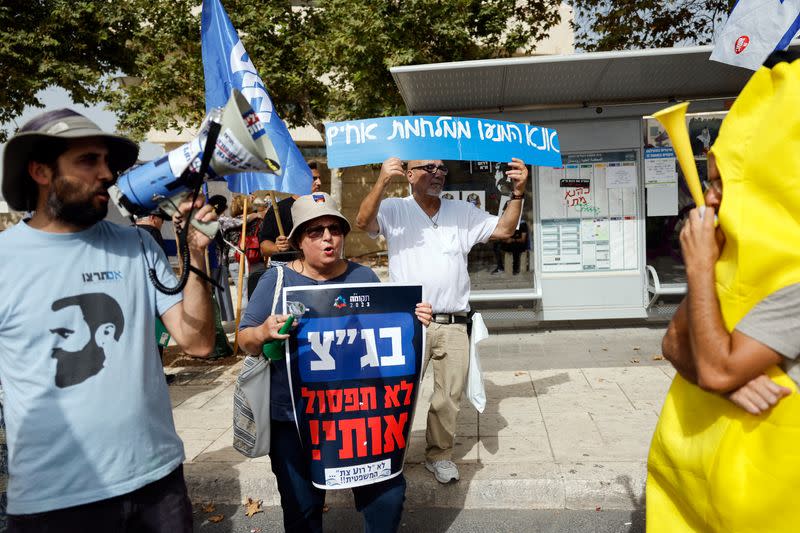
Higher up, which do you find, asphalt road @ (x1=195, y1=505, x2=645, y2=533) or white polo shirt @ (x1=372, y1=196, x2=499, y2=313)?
white polo shirt @ (x1=372, y1=196, x2=499, y2=313)

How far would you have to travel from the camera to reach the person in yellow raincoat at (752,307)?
5.23 ft

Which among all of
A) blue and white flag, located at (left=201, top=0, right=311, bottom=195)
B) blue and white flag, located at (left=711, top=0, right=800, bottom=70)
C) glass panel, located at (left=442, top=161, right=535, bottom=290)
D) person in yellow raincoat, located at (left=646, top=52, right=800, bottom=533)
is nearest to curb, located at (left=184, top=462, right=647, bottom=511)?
person in yellow raincoat, located at (left=646, top=52, right=800, bottom=533)

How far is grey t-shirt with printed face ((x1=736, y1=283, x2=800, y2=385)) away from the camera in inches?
62.5

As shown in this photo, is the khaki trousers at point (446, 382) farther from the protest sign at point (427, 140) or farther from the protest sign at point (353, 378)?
the protest sign at point (427, 140)

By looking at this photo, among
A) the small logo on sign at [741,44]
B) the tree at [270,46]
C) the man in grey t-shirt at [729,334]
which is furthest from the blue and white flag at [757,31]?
the tree at [270,46]

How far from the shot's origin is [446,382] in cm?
383

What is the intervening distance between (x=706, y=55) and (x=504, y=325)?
3.77 metres

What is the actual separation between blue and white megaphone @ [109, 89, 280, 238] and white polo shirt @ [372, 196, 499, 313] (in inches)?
82.0

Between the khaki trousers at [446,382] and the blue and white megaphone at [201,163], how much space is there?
88.5 inches

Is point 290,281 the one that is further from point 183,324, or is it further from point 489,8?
point 489,8

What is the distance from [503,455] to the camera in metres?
4.15

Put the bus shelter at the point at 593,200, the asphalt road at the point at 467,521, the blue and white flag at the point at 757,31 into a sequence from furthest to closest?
1. the bus shelter at the point at 593,200
2. the blue and white flag at the point at 757,31
3. the asphalt road at the point at 467,521

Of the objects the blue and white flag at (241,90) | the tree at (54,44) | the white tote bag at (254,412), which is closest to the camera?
the white tote bag at (254,412)

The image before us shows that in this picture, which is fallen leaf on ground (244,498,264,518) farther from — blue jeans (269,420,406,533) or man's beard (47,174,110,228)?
man's beard (47,174,110,228)
